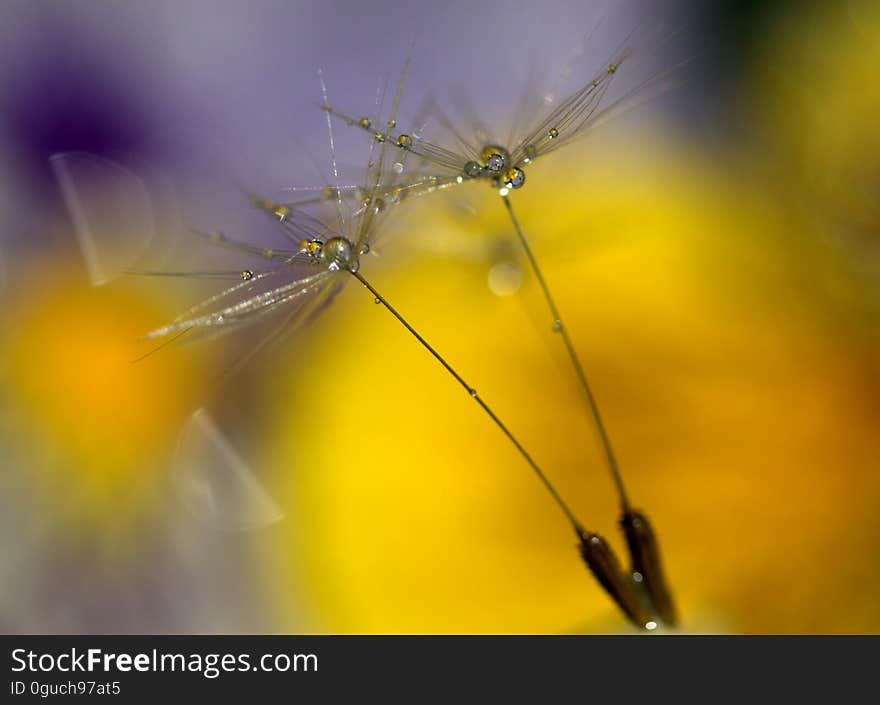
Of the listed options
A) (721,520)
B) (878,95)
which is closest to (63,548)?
(721,520)

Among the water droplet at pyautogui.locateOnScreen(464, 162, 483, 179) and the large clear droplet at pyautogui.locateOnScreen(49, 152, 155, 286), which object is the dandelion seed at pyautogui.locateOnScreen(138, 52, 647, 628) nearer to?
the water droplet at pyautogui.locateOnScreen(464, 162, 483, 179)

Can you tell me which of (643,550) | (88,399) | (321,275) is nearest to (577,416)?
(643,550)

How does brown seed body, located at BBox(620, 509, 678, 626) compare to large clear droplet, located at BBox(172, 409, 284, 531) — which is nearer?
brown seed body, located at BBox(620, 509, 678, 626)

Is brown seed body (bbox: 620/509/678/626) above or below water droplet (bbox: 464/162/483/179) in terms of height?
below

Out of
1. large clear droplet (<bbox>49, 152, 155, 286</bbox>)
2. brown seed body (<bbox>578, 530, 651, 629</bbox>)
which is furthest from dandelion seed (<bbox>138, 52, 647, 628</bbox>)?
large clear droplet (<bbox>49, 152, 155, 286</bbox>)
